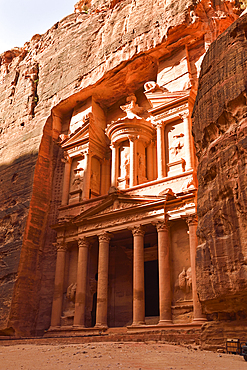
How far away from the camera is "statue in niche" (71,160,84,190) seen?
23.8 meters

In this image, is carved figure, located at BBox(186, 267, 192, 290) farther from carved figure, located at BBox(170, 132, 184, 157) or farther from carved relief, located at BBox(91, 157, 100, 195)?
carved relief, located at BBox(91, 157, 100, 195)

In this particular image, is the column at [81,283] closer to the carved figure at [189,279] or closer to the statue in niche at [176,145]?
the carved figure at [189,279]

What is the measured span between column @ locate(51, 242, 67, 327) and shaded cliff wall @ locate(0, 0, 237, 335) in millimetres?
1082

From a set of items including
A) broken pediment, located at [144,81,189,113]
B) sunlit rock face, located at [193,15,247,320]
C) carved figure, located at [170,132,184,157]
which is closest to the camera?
sunlit rock face, located at [193,15,247,320]

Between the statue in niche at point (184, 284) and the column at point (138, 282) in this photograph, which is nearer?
the statue in niche at point (184, 284)

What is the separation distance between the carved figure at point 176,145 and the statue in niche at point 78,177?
260 inches

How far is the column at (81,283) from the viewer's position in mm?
19109

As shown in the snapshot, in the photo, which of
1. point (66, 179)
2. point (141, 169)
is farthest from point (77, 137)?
point (141, 169)

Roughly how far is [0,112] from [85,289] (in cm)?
1914

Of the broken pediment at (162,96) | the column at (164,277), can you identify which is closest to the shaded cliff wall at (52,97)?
the broken pediment at (162,96)

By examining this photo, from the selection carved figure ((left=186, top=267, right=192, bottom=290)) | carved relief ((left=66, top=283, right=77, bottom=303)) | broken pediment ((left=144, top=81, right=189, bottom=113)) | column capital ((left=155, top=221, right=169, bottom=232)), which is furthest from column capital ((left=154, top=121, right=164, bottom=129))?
carved relief ((left=66, top=283, right=77, bottom=303))

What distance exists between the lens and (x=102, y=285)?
61.7ft

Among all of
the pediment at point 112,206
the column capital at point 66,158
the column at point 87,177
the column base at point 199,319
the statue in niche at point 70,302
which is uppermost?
the column capital at point 66,158

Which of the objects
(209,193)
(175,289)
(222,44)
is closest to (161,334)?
(175,289)
